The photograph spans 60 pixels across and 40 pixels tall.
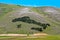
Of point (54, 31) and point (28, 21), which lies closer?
point (54, 31)

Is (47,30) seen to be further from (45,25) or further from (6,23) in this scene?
(6,23)

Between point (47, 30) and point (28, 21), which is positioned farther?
point (28, 21)

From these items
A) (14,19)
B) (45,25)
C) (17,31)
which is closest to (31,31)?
(17,31)

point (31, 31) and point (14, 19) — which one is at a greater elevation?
point (14, 19)

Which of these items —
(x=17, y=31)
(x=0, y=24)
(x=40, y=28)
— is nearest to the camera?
(x=17, y=31)

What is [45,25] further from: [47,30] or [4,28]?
[4,28]

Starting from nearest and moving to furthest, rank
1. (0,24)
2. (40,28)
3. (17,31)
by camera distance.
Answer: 1. (17,31)
2. (40,28)
3. (0,24)

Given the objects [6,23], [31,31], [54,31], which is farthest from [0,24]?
[54,31]

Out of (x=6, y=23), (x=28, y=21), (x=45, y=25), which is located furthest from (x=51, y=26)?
(x=6, y=23)

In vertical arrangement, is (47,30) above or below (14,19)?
below
